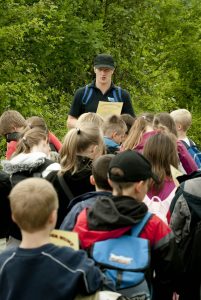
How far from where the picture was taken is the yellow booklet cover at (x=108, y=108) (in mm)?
7684

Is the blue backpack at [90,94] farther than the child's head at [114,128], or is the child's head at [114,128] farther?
the blue backpack at [90,94]

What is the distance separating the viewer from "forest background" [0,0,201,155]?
1262 cm

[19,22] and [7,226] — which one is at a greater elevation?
[19,22]

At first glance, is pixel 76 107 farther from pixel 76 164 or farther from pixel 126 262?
pixel 126 262

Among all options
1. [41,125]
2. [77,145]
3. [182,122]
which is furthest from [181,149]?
[77,145]

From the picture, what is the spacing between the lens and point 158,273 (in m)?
4.30

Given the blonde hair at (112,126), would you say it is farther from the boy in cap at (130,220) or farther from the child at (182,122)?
the boy in cap at (130,220)

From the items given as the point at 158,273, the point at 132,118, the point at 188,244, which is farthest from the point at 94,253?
the point at 132,118

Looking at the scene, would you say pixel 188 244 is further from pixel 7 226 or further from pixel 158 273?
pixel 7 226

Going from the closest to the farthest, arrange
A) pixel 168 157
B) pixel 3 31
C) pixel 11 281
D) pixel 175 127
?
pixel 11 281 → pixel 168 157 → pixel 175 127 → pixel 3 31

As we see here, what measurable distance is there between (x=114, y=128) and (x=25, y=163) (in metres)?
1.63

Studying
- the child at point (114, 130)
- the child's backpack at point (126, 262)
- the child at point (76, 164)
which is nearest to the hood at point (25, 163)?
the child at point (76, 164)

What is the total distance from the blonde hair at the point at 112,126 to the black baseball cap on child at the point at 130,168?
2517mm

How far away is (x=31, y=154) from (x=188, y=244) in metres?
1.53
